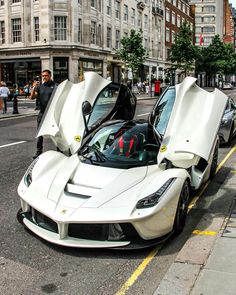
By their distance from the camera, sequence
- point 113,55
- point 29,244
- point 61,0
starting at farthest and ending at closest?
point 113,55, point 61,0, point 29,244

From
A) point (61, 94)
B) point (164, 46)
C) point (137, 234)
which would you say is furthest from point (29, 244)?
point (164, 46)

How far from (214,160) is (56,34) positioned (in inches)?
1441

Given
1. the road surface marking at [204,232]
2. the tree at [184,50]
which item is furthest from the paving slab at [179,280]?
the tree at [184,50]

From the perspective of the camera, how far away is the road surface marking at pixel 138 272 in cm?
360

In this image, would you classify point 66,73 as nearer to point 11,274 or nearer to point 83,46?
point 83,46

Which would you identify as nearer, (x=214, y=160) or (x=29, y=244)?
(x=29, y=244)

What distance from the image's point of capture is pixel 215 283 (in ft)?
11.4

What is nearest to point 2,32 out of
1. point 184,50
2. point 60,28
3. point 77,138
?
point 60,28

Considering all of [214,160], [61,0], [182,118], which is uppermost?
[61,0]

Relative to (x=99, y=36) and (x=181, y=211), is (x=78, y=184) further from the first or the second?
(x=99, y=36)

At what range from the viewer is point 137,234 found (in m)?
4.20

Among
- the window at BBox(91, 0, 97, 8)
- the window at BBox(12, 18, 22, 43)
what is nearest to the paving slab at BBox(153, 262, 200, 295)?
the window at BBox(12, 18, 22, 43)

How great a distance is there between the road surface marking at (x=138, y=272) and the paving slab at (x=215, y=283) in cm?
57

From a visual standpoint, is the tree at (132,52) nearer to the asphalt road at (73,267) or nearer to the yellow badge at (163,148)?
the yellow badge at (163,148)
